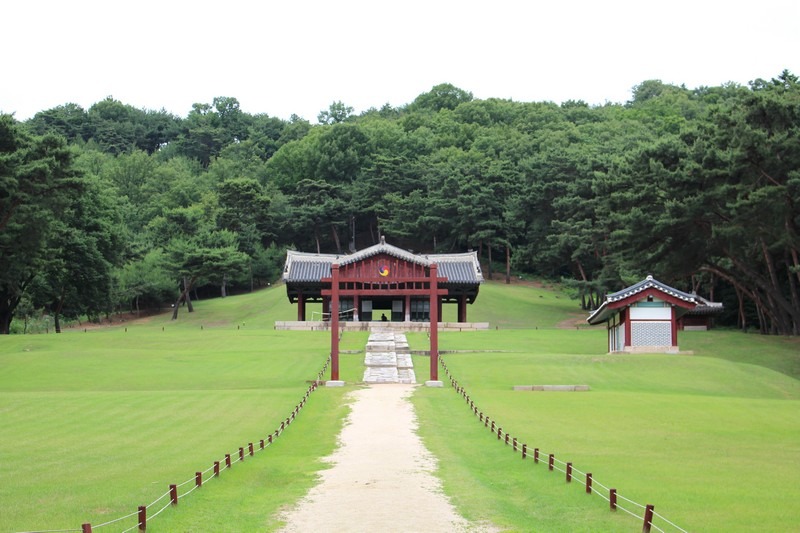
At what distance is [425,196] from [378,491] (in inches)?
3376

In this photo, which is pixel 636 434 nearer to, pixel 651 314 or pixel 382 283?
pixel 651 314

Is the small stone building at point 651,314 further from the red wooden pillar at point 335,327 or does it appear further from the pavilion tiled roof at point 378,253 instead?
the pavilion tiled roof at point 378,253

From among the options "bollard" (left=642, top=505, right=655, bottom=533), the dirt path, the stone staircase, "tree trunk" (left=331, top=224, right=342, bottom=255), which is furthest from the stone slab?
"tree trunk" (left=331, top=224, right=342, bottom=255)

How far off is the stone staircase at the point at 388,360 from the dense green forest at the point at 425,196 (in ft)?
50.0

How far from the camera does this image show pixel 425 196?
9962 centimetres

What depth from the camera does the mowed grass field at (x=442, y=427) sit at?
44.4 ft

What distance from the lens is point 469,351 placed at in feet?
148

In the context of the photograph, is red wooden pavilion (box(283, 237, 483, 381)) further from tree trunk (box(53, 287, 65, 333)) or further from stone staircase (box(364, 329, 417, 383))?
tree trunk (box(53, 287, 65, 333))

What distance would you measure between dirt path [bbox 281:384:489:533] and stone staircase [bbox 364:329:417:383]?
40.7 feet

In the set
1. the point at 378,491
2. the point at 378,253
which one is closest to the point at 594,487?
the point at 378,491

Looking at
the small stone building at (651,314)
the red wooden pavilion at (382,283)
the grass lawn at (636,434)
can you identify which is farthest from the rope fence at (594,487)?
the red wooden pavilion at (382,283)

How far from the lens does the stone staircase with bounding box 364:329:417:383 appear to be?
120 feet

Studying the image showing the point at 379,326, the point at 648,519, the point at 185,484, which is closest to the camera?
the point at 648,519

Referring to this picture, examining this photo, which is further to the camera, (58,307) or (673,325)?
(58,307)
